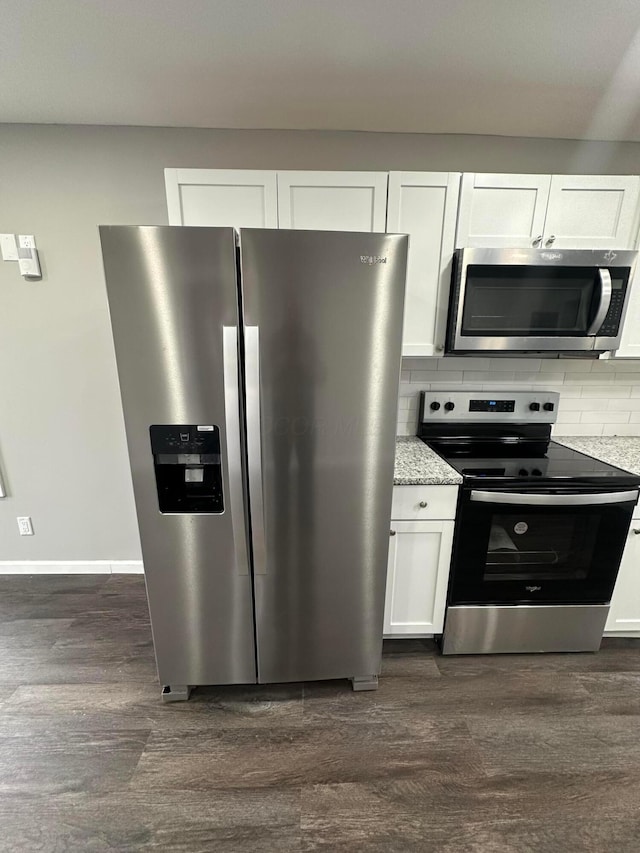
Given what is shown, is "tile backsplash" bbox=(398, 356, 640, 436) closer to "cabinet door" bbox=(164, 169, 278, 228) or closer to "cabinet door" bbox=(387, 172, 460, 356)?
"cabinet door" bbox=(387, 172, 460, 356)

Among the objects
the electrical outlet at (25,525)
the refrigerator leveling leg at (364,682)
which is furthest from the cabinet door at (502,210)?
the electrical outlet at (25,525)

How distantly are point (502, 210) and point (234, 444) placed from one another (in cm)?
160

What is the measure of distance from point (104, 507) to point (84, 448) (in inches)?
15.9

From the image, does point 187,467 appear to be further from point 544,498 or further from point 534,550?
point 534,550

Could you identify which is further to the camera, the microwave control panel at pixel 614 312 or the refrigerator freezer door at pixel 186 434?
the microwave control panel at pixel 614 312

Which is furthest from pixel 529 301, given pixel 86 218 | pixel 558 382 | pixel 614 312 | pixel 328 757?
pixel 86 218

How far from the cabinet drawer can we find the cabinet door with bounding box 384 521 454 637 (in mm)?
38

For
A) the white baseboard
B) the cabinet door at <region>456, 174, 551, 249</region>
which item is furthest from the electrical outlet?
the cabinet door at <region>456, 174, 551, 249</region>

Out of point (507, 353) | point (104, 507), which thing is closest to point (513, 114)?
point (507, 353)

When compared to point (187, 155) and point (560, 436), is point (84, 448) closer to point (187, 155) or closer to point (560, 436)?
point (187, 155)

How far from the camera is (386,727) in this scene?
4.91 feet

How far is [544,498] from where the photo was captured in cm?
158

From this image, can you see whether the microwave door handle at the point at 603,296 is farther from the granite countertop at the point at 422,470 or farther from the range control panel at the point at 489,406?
the granite countertop at the point at 422,470

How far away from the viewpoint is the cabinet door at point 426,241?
63.3 inches
